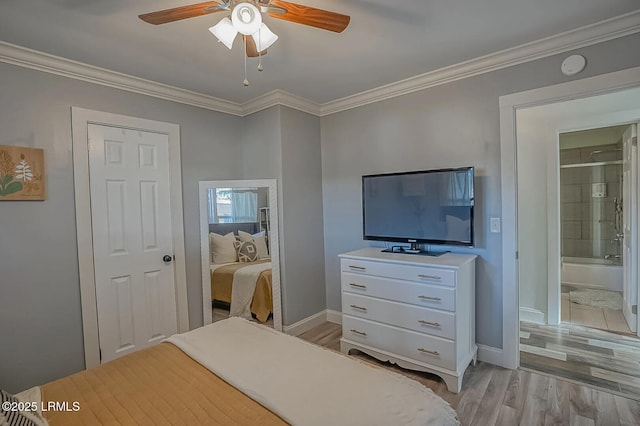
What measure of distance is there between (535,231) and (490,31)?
2.20 metres

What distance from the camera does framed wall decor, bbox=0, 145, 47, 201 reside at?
2.02m

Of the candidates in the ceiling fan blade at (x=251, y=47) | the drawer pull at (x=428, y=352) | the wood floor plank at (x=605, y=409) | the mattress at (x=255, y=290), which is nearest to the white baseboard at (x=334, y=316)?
the mattress at (x=255, y=290)

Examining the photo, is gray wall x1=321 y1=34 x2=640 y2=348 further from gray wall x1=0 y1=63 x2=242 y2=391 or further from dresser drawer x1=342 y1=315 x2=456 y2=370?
gray wall x1=0 y1=63 x2=242 y2=391

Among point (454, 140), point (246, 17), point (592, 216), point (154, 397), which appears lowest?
point (154, 397)

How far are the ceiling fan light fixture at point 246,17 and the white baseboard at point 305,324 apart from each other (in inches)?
104

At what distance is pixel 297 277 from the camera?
3.24 m

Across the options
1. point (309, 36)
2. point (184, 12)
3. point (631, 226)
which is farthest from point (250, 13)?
point (631, 226)

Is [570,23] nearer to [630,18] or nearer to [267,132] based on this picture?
[630,18]

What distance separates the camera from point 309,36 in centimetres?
202

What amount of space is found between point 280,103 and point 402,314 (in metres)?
2.23

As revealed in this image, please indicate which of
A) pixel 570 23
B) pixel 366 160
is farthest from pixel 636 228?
pixel 366 160

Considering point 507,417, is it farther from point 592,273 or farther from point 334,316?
point 592,273

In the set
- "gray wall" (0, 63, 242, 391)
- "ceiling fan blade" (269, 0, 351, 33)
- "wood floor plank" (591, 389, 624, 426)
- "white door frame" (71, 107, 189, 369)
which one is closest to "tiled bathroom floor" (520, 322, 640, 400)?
"wood floor plank" (591, 389, 624, 426)

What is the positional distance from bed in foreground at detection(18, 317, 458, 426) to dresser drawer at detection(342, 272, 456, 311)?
1013 millimetres
